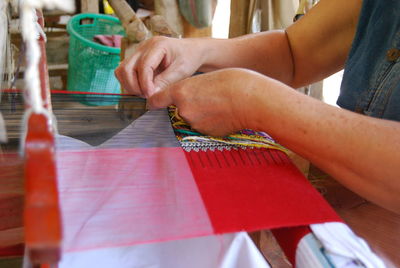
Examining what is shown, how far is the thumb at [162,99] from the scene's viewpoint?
867mm

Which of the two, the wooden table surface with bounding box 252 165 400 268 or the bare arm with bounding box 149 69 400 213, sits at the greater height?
the bare arm with bounding box 149 69 400 213

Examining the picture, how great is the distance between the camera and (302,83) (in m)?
1.31

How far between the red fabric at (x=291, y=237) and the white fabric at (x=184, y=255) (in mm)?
62

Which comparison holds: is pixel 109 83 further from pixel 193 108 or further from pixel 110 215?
pixel 110 215

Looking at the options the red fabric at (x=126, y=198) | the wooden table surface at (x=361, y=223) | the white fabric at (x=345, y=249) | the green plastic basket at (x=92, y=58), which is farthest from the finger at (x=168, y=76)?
the green plastic basket at (x=92, y=58)

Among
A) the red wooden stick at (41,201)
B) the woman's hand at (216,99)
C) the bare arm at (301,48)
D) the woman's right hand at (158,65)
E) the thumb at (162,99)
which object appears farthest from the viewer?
the bare arm at (301,48)

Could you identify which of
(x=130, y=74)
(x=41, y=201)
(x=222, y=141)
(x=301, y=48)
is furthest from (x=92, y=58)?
(x=41, y=201)

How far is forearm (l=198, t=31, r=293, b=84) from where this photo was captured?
113 cm

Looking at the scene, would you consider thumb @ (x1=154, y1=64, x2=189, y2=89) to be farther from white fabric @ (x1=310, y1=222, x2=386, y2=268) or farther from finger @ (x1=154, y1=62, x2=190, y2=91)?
white fabric @ (x1=310, y1=222, x2=386, y2=268)

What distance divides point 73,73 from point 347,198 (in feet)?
7.50

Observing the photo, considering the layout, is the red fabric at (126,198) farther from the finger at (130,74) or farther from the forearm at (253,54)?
the forearm at (253,54)

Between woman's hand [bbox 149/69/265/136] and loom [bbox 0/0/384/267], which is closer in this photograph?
loom [bbox 0/0/384/267]

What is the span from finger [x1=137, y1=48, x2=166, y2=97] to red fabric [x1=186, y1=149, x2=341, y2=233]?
28 centimetres

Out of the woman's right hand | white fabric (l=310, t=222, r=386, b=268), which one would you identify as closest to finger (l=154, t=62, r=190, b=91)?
the woman's right hand
